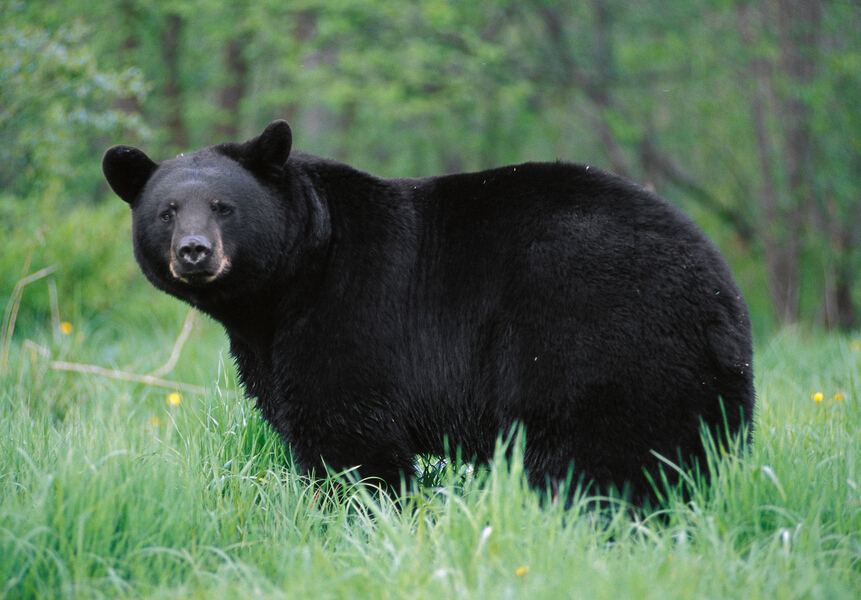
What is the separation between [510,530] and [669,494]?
2.27ft

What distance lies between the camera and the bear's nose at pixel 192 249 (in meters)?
2.88

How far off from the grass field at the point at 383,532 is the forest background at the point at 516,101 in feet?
14.0

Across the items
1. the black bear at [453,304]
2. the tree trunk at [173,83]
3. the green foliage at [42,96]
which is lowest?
the black bear at [453,304]

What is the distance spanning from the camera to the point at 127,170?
3.27 meters

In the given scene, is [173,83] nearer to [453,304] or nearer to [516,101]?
[516,101]

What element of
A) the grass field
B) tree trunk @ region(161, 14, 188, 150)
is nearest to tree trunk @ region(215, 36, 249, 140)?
tree trunk @ region(161, 14, 188, 150)

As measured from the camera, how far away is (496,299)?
2.96m

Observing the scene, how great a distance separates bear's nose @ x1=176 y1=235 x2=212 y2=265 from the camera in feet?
9.44

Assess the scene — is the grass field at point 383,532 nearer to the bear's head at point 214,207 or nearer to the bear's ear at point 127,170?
the bear's head at point 214,207

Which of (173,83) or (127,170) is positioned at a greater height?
(173,83)

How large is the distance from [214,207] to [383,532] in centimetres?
150

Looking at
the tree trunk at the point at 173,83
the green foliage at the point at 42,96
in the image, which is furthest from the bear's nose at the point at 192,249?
the tree trunk at the point at 173,83

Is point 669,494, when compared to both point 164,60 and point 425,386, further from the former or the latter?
point 164,60

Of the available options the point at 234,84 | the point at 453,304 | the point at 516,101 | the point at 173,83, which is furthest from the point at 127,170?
the point at 173,83
